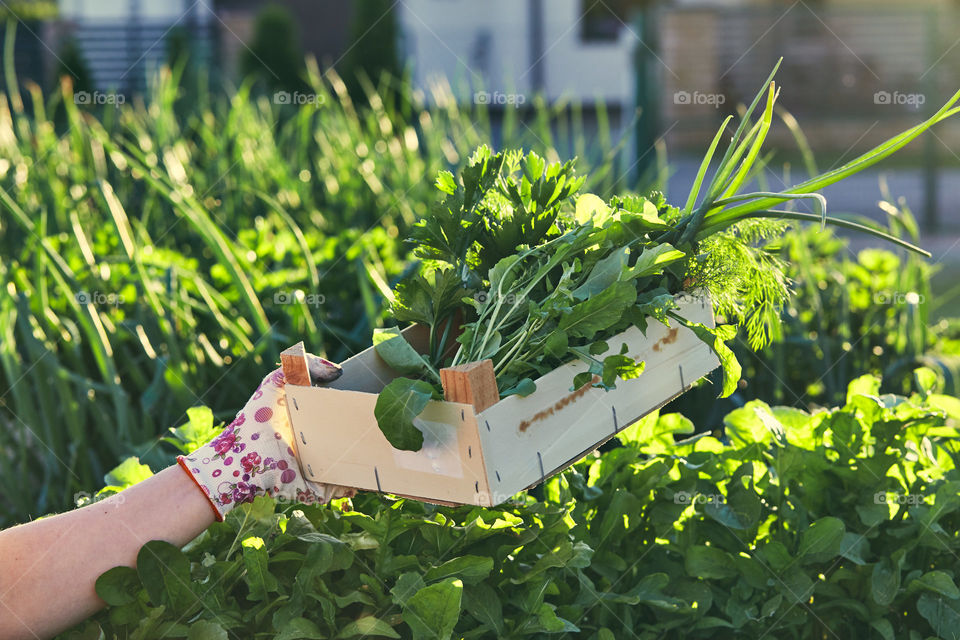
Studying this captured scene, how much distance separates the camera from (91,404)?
2.00 metres

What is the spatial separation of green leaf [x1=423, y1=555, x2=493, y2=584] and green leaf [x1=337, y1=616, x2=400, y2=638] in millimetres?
74

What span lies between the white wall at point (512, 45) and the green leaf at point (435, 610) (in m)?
16.2

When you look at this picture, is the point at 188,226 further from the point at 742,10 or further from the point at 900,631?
the point at 742,10

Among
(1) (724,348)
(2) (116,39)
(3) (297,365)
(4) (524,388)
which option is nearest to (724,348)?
(1) (724,348)

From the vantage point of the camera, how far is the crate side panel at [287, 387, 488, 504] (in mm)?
981

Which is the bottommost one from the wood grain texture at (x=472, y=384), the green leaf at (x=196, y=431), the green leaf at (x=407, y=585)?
the green leaf at (x=407, y=585)

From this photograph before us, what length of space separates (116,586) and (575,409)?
553 millimetres

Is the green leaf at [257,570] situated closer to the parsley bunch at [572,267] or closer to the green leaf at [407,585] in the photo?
the green leaf at [407,585]

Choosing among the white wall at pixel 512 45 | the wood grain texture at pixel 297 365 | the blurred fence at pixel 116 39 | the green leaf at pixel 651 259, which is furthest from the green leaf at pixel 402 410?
the blurred fence at pixel 116 39

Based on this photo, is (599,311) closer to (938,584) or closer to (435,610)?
(435,610)

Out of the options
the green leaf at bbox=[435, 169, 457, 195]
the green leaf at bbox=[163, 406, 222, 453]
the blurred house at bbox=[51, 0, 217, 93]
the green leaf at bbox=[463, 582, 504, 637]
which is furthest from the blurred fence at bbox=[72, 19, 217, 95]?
the green leaf at bbox=[463, 582, 504, 637]

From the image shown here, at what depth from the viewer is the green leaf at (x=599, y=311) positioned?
1014 mm

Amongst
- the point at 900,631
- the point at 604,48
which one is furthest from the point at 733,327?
the point at 604,48

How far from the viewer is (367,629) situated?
3.38ft
